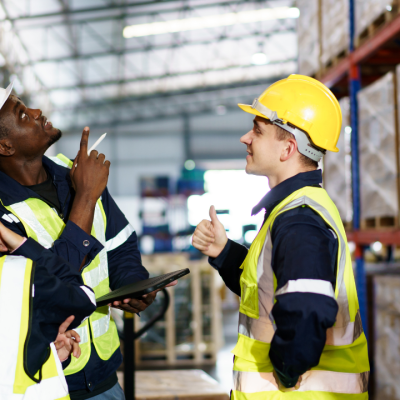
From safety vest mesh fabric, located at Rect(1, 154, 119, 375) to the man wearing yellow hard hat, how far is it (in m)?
0.46

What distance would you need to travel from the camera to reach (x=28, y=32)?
16.2 metres

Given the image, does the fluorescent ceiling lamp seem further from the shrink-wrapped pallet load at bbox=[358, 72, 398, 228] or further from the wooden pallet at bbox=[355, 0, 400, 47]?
the shrink-wrapped pallet load at bbox=[358, 72, 398, 228]

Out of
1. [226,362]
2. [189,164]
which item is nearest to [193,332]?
[226,362]

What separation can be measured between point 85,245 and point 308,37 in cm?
422

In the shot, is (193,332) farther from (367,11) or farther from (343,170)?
(367,11)

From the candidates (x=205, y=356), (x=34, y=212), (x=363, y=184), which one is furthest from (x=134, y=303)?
(x=205, y=356)

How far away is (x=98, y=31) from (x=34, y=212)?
16.0 metres

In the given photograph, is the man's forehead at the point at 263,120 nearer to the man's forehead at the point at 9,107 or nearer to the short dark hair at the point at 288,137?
the short dark hair at the point at 288,137

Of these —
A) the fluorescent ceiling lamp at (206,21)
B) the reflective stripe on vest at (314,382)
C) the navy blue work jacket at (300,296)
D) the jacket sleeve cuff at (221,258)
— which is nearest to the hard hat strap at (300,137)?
the navy blue work jacket at (300,296)

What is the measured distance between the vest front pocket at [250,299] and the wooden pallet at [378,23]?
2.78m

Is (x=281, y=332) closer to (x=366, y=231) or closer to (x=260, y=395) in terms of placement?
(x=260, y=395)

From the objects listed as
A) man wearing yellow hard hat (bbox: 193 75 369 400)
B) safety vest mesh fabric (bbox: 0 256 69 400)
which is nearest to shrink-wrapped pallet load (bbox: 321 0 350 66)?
man wearing yellow hard hat (bbox: 193 75 369 400)

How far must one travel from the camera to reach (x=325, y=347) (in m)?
1.62

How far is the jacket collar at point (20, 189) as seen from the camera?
1.90 meters
